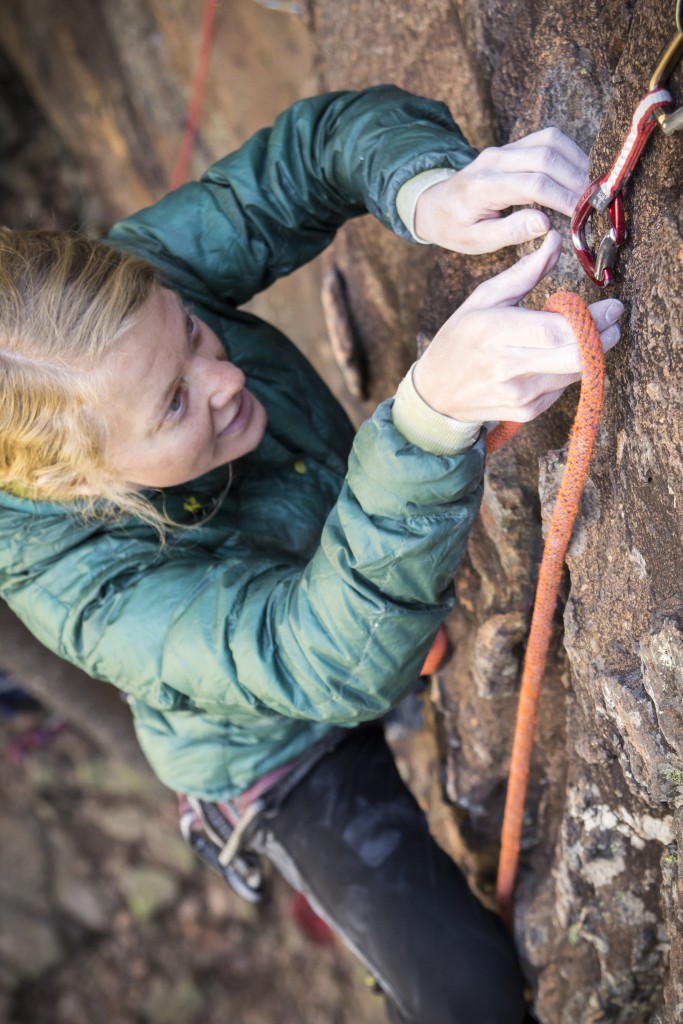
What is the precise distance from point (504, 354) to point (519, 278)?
11 centimetres

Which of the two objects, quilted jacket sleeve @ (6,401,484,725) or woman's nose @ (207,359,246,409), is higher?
woman's nose @ (207,359,246,409)

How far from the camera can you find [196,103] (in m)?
3.98

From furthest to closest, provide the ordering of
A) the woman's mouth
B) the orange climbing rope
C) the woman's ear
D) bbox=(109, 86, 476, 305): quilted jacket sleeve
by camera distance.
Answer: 1. bbox=(109, 86, 476, 305): quilted jacket sleeve
2. the woman's mouth
3. the woman's ear
4. the orange climbing rope

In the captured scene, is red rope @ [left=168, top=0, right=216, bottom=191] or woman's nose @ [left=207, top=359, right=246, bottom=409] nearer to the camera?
woman's nose @ [left=207, top=359, right=246, bottom=409]

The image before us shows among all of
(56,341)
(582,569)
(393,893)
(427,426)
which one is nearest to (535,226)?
(427,426)

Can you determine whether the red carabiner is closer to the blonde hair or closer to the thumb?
the thumb

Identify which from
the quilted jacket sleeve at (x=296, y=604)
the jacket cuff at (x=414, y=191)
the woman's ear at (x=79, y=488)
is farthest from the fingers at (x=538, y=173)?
the woman's ear at (x=79, y=488)

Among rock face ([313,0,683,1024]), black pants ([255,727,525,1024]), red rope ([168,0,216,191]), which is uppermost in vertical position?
red rope ([168,0,216,191])

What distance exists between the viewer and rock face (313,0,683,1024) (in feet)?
4.32

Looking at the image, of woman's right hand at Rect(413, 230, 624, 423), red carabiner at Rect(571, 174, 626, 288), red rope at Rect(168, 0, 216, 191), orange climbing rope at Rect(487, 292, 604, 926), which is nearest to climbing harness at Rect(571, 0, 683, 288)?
red carabiner at Rect(571, 174, 626, 288)

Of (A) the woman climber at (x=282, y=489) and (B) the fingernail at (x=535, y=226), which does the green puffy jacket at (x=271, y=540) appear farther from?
(B) the fingernail at (x=535, y=226)

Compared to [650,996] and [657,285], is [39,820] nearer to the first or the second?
[650,996]

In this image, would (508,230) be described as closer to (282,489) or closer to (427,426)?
(427,426)

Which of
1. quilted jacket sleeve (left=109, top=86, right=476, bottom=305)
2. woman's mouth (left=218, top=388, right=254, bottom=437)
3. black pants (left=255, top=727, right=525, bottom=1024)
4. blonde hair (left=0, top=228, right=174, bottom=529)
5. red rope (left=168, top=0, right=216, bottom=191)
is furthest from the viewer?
red rope (left=168, top=0, right=216, bottom=191)
